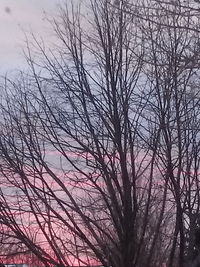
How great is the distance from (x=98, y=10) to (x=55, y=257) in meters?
4.03

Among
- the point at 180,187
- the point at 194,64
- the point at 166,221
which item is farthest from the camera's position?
the point at 166,221

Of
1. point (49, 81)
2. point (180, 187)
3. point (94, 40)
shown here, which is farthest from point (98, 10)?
point (180, 187)

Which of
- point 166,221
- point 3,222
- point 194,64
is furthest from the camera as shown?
point 166,221

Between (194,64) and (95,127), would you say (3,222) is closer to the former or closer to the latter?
(95,127)

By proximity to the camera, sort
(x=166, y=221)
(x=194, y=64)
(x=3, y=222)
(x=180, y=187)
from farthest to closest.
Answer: (x=166, y=221) < (x=180, y=187) < (x=3, y=222) < (x=194, y=64)

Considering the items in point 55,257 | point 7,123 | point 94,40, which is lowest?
point 55,257

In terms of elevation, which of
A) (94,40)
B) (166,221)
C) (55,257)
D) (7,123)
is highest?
(94,40)

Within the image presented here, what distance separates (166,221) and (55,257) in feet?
8.43

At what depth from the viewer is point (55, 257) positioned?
1053cm

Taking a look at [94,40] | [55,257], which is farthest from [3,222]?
[94,40]

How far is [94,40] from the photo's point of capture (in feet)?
34.8

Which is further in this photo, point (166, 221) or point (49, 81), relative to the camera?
point (166, 221)

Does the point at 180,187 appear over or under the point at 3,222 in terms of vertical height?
over

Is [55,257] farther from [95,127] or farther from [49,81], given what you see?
[49,81]
